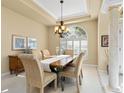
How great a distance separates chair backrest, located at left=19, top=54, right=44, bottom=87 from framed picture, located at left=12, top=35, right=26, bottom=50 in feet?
8.76

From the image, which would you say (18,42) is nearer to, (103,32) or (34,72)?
(34,72)

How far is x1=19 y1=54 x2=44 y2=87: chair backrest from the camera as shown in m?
2.30

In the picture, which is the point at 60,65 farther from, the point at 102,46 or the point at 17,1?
the point at 102,46

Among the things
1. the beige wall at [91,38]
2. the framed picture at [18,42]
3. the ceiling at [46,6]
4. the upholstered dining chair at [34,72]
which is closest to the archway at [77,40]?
the beige wall at [91,38]

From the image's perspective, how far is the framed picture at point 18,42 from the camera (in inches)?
190

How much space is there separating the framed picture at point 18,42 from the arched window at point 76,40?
2.66m

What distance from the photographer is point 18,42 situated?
16.6 ft

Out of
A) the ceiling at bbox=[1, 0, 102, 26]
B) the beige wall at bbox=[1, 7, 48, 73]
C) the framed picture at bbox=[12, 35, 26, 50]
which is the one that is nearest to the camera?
the ceiling at bbox=[1, 0, 102, 26]

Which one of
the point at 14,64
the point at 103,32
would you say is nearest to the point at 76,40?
the point at 103,32

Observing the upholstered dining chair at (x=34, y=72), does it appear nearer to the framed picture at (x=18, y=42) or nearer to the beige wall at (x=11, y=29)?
the beige wall at (x=11, y=29)

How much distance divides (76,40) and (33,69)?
525cm

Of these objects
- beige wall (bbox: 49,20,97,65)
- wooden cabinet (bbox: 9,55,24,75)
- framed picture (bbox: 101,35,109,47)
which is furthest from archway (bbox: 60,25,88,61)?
wooden cabinet (bbox: 9,55,24,75)

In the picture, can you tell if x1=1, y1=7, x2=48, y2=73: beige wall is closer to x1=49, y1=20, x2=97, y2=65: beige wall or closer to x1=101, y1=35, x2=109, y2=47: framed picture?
x1=49, y1=20, x2=97, y2=65: beige wall

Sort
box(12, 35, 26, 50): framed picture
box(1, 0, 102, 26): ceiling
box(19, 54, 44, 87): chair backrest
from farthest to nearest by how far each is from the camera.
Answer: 1. box(12, 35, 26, 50): framed picture
2. box(1, 0, 102, 26): ceiling
3. box(19, 54, 44, 87): chair backrest
